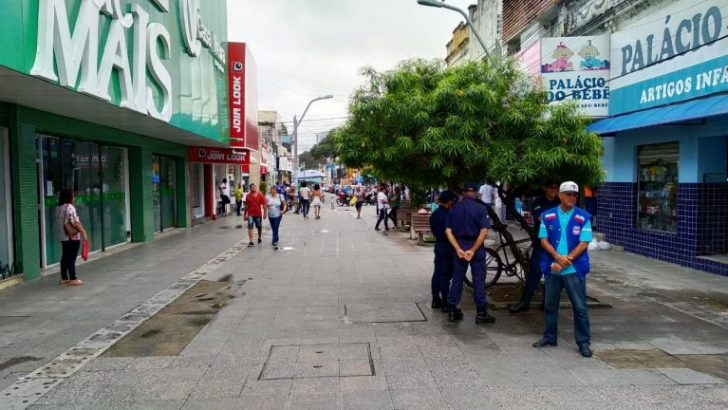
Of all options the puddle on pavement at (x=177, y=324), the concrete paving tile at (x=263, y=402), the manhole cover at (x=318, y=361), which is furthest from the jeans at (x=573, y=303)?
the puddle on pavement at (x=177, y=324)

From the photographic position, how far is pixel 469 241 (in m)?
6.52

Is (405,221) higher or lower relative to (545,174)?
lower

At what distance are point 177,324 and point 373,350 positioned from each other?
2619mm

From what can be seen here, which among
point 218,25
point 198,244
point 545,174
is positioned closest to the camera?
point 545,174

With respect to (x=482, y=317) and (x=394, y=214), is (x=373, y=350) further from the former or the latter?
(x=394, y=214)

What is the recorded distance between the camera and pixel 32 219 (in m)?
9.55

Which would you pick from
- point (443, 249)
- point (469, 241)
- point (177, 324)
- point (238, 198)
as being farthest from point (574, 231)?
point (238, 198)

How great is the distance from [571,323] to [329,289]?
12.1 feet

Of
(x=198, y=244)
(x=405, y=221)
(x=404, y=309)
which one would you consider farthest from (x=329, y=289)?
(x=405, y=221)

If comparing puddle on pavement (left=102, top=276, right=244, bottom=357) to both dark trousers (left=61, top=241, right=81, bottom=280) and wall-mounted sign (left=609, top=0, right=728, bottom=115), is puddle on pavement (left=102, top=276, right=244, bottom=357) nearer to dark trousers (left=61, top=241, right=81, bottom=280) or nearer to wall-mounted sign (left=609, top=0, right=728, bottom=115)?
dark trousers (left=61, top=241, right=81, bottom=280)

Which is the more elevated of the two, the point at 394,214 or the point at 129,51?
the point at 129,51

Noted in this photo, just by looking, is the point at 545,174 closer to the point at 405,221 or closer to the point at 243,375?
the point at 243,375

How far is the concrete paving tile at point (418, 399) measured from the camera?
13.9 ft

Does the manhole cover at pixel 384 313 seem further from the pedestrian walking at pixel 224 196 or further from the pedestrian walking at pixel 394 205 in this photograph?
the pedestrian walking at pixel 224 196
